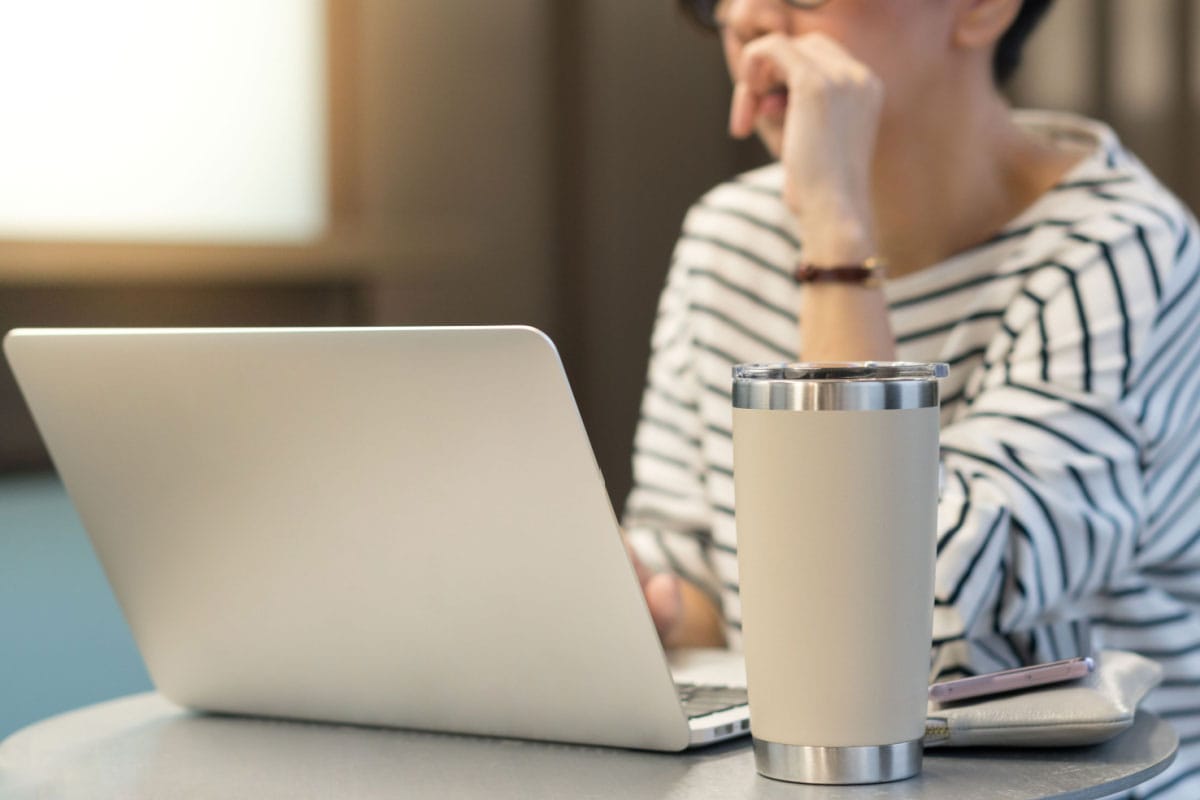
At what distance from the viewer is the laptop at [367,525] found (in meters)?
0.62

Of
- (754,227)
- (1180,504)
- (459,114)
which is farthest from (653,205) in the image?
(1180,504)

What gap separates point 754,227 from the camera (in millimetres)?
1432

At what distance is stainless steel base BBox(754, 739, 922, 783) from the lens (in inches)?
24.0

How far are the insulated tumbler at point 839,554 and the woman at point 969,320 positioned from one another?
0.33m

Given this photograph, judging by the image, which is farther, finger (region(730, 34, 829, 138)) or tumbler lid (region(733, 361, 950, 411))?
finger (region(730, 34, 829, 138))

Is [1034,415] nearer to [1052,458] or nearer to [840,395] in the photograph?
[1052,458]

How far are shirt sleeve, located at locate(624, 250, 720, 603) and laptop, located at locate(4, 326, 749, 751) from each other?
1.73ft

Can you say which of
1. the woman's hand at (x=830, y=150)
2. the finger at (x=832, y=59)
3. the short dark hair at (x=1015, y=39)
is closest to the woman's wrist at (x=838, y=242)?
the woman's hand at (x=830, y=150)

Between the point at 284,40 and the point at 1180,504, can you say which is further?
the point at 284,40

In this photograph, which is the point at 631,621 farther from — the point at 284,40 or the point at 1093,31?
the point at 1093,31

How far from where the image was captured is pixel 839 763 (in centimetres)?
61

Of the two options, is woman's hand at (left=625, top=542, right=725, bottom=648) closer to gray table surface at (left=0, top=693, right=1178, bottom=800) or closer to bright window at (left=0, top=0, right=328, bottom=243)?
gray table surface at (left=0, top=693, right=1178, bottom=800)

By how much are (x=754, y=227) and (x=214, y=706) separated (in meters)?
0.81

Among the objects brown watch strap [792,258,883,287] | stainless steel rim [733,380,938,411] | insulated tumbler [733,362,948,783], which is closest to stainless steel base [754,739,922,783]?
insulated tumbler [733,362,948,783]
